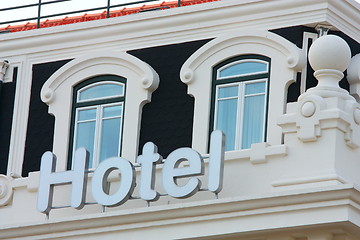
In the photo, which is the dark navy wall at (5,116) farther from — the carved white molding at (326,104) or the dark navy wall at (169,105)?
the carved white molding at (326,104)

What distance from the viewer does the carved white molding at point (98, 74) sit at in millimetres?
38156

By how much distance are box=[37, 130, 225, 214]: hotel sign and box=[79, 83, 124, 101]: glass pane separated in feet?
7.08

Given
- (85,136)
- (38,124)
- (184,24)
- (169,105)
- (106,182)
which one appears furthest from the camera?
(38,124)

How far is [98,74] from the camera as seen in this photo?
38875 mm

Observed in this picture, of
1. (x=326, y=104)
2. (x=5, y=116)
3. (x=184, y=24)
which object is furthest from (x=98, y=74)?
(x=326, y=104)

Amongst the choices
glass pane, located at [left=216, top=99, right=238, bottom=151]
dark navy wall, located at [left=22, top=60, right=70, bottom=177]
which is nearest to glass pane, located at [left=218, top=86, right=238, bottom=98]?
glass pane, located at [left=216, top=99, right=238, bottom=151]

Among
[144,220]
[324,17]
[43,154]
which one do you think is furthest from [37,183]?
[324,17]

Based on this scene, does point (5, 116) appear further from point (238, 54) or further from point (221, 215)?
point (221, 215)

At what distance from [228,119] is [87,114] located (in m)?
3.32

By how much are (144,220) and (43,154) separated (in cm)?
338

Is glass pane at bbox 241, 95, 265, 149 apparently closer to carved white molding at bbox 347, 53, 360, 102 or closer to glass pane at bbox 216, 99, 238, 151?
glass pane at bbox 216, 99, 238, 151

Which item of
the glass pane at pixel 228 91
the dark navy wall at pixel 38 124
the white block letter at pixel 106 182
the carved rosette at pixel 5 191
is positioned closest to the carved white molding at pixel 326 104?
the glass pane at pixel 228 91

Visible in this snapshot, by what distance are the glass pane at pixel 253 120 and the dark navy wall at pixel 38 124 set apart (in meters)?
4.56

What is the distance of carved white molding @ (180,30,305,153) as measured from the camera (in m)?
36.7
